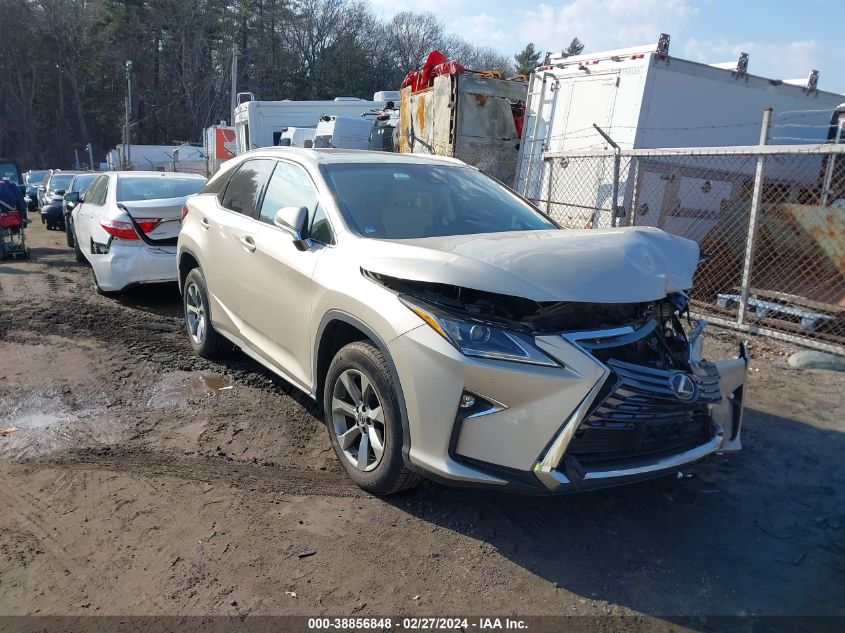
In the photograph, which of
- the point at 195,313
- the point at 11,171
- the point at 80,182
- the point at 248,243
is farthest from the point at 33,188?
the point at 248,243

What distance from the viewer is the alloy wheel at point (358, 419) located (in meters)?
3.38

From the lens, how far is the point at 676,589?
282 centimetres

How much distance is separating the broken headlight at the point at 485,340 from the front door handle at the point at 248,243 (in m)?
1.97

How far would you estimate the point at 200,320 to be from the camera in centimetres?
579

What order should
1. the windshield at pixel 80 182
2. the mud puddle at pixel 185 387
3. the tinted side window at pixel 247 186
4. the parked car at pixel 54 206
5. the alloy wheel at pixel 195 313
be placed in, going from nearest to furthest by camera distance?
1. the tinted side window at pixel 247 186
2. the mud puddle at pixel 185 387
3. the alloy wheel at pixel 195 313
4. the windshield at pixel 80 182
5. the parked car at pixel 54 206

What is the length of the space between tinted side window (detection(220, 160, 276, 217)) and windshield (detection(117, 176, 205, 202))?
125 inches

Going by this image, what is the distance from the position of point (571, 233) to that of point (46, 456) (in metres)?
3.46

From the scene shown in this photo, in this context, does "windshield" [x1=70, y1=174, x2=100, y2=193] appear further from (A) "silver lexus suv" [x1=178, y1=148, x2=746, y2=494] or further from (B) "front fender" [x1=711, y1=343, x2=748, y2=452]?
(B) "front fender" [x1=711, y1=343, x2=748, y2=452]

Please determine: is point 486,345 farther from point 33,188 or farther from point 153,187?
point 33,188

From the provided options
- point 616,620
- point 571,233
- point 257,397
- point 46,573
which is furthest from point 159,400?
point 616,620

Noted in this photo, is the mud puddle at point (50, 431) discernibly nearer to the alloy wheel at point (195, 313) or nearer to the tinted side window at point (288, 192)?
the alloy wheel at point (195, 313)

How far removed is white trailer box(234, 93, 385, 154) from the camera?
18656 millimetres

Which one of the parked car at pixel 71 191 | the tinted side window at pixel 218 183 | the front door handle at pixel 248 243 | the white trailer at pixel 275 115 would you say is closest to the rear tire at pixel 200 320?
the tinted side window at pixel 218 183

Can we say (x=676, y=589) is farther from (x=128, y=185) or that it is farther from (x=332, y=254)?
(x=128, y=185)
